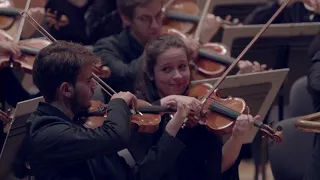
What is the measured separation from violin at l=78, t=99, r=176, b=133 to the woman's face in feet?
0.36

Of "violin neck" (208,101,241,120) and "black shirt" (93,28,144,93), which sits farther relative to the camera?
"black shirt" (93,28,144,93)

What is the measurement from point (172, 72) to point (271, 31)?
0.82 metres

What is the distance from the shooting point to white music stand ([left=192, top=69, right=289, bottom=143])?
7.87 feet

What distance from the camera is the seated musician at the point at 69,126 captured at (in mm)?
1743

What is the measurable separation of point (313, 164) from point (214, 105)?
0.30 m

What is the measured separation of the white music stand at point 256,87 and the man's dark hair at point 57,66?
690 mm

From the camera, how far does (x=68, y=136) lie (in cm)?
174

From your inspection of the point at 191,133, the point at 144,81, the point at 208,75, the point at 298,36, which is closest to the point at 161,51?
the point at 144,81

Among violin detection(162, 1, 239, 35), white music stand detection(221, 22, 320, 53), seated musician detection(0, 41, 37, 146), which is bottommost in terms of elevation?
seated musician detection(0, 41, 37, 146)

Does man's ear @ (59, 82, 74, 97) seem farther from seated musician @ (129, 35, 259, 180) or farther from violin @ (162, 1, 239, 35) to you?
violin @ (162, 1, 239, 35)

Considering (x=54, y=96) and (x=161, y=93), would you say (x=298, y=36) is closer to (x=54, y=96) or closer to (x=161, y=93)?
(x=161, y=93)

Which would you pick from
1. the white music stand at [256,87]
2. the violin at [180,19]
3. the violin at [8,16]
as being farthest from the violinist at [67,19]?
the white music stand at [256,87]

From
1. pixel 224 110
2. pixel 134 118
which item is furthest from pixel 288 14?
pixel 134 118

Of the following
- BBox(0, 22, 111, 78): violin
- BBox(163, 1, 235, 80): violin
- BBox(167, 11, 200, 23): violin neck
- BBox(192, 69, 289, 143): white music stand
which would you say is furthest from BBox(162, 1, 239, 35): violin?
BBox(192, 69, 289, 143): white music stand
